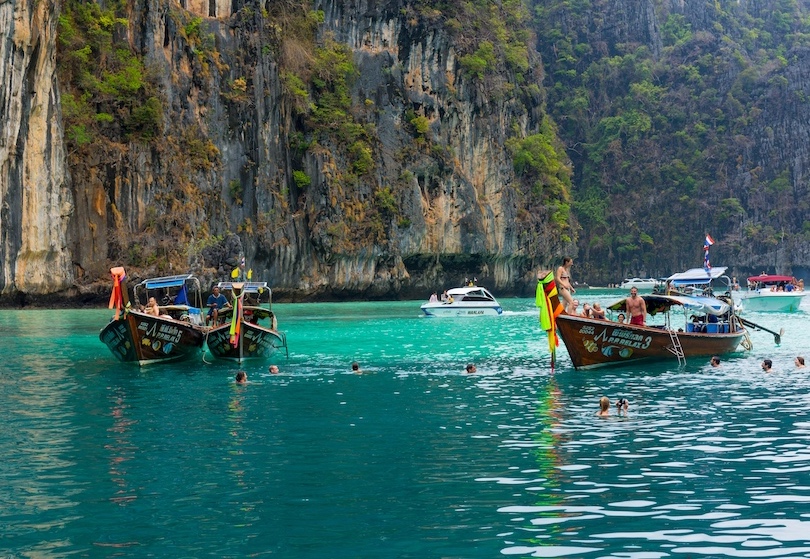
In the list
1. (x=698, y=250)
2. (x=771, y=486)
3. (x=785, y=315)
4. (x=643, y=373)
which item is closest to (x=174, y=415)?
(x=771, y=486)

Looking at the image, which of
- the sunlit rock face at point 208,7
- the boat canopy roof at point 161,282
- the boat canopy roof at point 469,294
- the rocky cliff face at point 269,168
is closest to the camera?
the boat canopy roof at point 161,282

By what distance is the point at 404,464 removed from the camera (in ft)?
41.8

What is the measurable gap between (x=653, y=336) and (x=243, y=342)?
10719 millimetres

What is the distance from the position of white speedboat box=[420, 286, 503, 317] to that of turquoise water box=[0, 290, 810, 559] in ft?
93.1

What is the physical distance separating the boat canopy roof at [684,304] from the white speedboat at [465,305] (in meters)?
23.5

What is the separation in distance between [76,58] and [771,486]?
54.6 metres

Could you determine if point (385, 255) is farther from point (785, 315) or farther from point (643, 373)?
point (643, 373)

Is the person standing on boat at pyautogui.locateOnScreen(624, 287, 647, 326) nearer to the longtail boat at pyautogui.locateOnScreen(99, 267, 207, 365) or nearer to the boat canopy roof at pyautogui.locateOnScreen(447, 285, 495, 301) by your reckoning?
the longtail boat at pyautogui.locateOnScreen(99, 267, 207, 365)

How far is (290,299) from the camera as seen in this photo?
70.9 meters

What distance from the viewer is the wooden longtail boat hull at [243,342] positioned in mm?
27016

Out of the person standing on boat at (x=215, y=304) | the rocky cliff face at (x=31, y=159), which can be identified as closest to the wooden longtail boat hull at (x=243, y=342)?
the person standing on boat at (x=215, y=304)

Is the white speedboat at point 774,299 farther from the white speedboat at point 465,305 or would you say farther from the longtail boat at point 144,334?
the longtail boat at point 144,334

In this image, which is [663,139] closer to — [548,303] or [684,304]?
[684,304]

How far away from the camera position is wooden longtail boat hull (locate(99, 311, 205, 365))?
26094 mm
